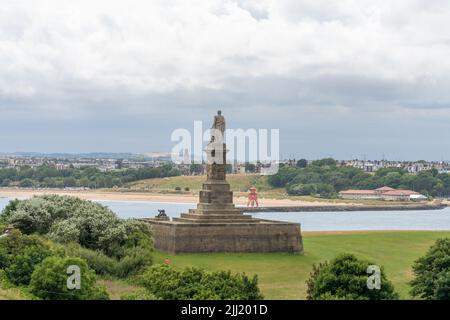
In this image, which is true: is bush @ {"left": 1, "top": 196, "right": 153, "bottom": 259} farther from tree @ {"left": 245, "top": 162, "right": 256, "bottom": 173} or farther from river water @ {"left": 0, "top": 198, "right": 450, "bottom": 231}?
tree @ {"left": 245, "top": 162, "right": 256, "bottom": 173}

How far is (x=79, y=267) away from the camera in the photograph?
27.2 m

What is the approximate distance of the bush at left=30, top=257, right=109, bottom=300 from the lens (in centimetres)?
2636

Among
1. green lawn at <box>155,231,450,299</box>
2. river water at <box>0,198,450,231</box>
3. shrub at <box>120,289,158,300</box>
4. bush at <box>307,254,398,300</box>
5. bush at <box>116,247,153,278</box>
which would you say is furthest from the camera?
river water at <box>0,198,450,231</box>

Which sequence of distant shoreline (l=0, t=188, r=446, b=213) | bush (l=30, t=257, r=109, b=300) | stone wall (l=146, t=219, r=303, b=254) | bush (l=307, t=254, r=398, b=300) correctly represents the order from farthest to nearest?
distant shoreline (l=0, t=188, r=446, b=213), stone wall (l=146, t=219, r=303, b=254), bush (l=307, t=254, r=398, b=300), bush (l=30, t=257, r=109, b=300)

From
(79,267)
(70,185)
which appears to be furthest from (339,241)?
(70,185)

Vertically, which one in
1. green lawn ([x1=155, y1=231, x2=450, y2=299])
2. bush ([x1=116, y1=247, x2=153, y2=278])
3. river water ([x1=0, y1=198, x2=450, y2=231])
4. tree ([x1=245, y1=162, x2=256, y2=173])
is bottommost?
river water ([x1=0, y1=198, x2=450, y2=231])

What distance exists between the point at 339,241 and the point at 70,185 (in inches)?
5810

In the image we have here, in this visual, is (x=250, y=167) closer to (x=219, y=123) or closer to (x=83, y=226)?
(x=219, y=123)

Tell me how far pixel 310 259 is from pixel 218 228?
4.31m

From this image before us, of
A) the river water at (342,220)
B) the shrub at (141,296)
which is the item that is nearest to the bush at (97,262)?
the shrub at (141,296)

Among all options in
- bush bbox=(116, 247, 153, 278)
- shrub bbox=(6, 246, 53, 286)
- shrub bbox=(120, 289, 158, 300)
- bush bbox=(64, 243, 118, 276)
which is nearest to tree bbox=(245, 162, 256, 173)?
bush bbox=(116, 247, 153, 278)

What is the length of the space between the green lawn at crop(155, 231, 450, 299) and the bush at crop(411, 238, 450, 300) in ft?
4.21

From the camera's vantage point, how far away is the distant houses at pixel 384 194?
525ft

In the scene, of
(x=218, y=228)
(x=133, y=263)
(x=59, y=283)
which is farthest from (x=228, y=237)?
(x=59, y=283)
